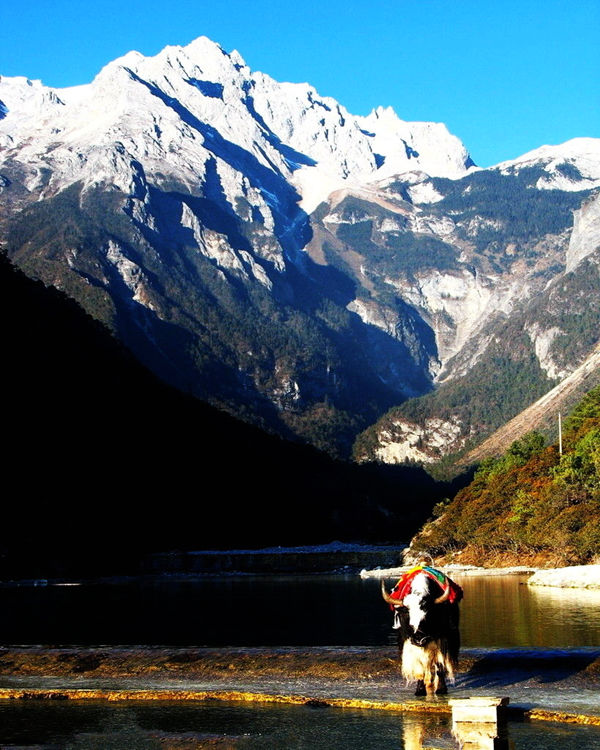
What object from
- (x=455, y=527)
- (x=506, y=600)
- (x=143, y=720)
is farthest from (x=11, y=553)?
(x=143, y=720)

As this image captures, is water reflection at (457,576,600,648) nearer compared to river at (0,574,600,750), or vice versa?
river at (0,574,600,750)

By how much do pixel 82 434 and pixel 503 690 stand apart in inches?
5597

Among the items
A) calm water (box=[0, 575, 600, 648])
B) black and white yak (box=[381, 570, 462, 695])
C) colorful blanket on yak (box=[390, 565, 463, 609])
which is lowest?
calm water (box=[0, 575, 600, 648])

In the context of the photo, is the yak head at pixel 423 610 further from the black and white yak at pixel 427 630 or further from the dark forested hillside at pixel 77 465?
the dark forested hillside at pixel 77 465

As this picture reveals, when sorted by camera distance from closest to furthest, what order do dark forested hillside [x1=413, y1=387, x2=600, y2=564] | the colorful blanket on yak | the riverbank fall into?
1. the colorful blanket on yak
2. the riverbank
3. dark forested hillside [x1=413, y1=387, x2=600, y2=564]

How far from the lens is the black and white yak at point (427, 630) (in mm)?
23188

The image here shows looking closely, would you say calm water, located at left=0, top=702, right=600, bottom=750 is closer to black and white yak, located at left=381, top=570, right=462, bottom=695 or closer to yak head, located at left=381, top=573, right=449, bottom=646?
black and white yak, located at left=381, top=570, right=462, bottom=695

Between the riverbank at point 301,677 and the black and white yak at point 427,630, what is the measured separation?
597 mm

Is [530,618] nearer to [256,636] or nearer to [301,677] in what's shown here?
[256,636]

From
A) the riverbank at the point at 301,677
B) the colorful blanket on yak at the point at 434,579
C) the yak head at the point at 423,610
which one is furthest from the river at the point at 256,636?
the colorful blanket on yak at the point at 434,579

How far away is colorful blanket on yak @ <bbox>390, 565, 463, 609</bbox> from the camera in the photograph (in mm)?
23609

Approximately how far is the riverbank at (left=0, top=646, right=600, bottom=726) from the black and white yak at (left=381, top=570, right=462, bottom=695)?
23.5 inches

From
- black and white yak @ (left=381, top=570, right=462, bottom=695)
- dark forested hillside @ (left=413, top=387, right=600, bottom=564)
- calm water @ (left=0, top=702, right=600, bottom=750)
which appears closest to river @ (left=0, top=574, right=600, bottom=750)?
calm water @ (left=0, top=702, right=600, bottom=750)

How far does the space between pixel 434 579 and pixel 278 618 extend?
1559 inches
